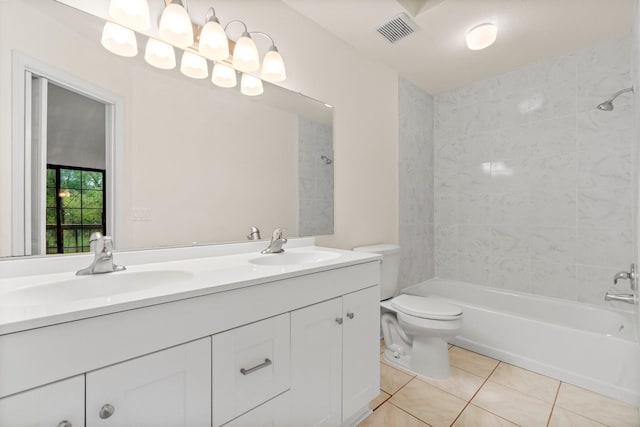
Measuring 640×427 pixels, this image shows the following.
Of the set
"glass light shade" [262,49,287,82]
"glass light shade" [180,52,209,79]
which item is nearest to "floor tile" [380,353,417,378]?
"glass light shade" [262,49,287,82]

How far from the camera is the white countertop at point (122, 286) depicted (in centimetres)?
59

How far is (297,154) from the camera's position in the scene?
1713 mm

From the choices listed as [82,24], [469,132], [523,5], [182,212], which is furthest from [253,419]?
[469,132]

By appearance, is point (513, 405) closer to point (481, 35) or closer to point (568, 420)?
→ point (568, 420)

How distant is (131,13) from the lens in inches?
42.2

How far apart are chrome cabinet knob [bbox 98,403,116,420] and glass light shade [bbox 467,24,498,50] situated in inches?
99.8

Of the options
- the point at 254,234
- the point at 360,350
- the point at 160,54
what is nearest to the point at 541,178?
the point at 360,350

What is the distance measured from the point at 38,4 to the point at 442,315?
2.29 m

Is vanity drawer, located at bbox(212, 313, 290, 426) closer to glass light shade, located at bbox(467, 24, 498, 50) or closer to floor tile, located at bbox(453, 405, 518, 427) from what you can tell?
floor tile, located at bbox(453, 405, 518, 427)

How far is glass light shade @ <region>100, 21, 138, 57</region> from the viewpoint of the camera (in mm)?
1070

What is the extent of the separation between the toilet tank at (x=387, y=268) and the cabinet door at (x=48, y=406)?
158cm

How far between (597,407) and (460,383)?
646mm

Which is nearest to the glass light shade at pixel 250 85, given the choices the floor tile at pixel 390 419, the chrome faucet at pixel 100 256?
the chrome faucet at pixel 100 256

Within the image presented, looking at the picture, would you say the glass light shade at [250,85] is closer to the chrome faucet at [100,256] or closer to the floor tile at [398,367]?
the chrome faucet at [100,256]
